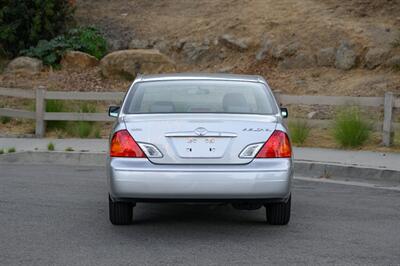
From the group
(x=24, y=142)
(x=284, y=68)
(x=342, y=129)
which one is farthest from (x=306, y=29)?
(x=24, y=142)

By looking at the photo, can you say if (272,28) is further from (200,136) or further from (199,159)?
(199,159)

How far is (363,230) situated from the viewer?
29.1 ft

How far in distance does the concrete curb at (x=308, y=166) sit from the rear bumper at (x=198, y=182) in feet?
16.5

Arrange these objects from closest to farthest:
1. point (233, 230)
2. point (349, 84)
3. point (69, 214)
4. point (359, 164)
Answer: point (233, 230) < point (69, 214) < point (359, 164) < point (349, 84)

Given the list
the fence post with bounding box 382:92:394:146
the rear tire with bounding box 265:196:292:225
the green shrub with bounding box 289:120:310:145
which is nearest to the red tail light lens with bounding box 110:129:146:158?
the rear tire with bounding box 265:196:292:225

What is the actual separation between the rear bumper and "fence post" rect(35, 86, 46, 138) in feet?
30.3

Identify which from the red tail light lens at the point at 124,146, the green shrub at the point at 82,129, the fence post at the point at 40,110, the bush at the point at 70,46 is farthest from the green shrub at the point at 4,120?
the red tail light lens at the point at 124,146

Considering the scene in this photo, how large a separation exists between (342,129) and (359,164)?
2027mm

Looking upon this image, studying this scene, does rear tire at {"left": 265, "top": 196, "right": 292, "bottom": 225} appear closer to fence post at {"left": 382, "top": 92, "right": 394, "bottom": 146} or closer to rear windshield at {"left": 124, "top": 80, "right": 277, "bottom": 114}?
rear windshield at {"left": 124, "top": 80, "right": 277, "bottom": 114}

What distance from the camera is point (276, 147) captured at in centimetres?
836

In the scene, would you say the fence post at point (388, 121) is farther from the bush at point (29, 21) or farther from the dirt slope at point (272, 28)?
the bush at point (29, 21)

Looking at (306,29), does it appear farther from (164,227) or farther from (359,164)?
(164,227)

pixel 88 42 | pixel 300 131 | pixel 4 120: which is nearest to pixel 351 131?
pixel 300 131

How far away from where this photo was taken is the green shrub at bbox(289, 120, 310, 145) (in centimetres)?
1616
